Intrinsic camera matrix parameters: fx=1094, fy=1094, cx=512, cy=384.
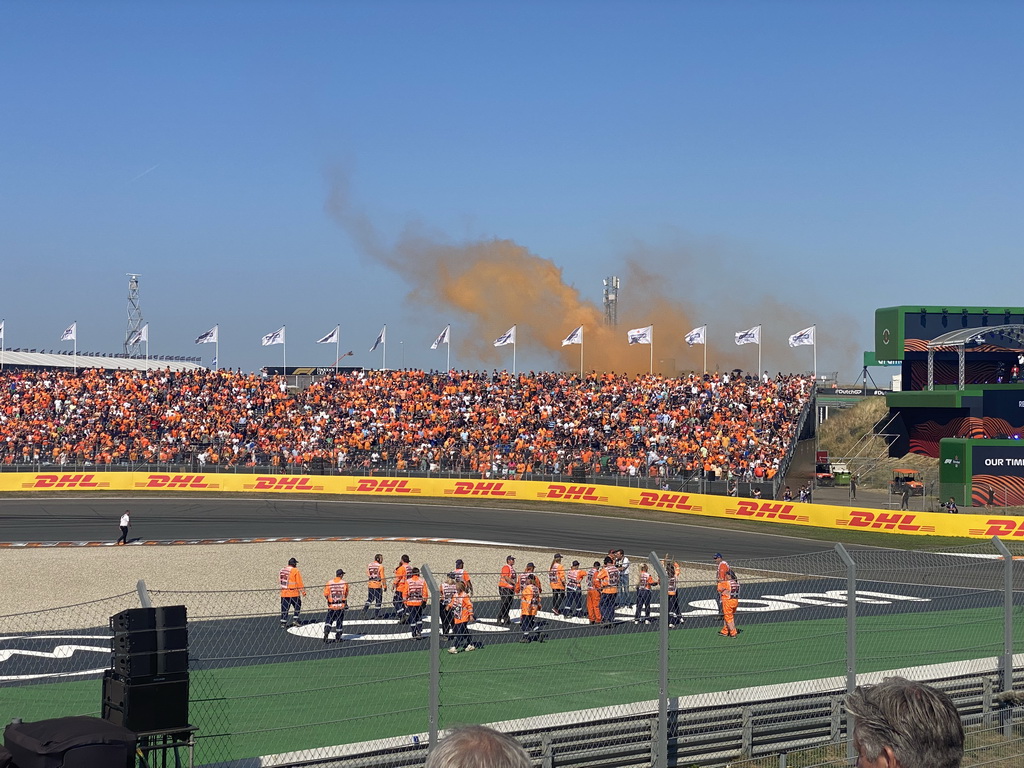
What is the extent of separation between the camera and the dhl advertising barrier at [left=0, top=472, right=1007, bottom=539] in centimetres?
3919

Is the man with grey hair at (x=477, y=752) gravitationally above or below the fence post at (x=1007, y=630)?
above

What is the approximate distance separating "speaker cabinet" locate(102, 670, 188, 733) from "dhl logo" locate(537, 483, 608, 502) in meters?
36.9

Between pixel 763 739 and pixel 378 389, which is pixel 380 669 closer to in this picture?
pixel 763 739

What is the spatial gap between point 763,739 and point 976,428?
3856cm

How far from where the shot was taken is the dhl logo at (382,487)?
153 feet

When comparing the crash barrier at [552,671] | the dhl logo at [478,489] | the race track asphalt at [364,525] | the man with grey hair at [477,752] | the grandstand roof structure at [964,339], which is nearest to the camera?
A: the man with grey hair at [477,752]

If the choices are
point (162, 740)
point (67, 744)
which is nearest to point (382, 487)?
point (162, 740)

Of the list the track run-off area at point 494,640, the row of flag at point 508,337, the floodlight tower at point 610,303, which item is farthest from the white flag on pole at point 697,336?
the floodlight tower at point 610,303

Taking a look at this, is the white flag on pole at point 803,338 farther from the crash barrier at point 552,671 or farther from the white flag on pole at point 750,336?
the crash barrier at point 552,671

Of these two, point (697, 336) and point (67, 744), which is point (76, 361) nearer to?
point (697, 336)

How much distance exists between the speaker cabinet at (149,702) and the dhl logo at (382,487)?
38.8m

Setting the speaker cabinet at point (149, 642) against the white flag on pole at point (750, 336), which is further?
the white flag on pole at point (750, 336)

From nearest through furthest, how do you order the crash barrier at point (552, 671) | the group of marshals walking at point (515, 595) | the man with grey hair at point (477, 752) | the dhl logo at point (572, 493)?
the man with grey hair at point (477, 752) → the crash barrier at point (552, 671) → the group of marshals walking at point (515, 595) → the dhl logo at point (572, 493)

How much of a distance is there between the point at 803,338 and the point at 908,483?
A: 16.2m
